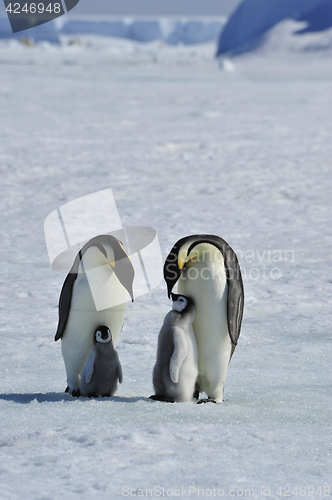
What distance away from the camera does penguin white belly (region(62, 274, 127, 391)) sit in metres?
2.17

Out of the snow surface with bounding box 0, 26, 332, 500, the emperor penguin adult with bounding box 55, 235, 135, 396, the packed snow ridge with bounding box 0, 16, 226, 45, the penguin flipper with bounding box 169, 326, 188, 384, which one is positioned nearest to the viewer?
the snow surface with bounding box 0, 26, 332, 500

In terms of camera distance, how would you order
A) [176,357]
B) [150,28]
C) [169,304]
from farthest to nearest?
1. [150,28]
2. [169,304]
3. [176,357]

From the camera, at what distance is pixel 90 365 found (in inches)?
82.9

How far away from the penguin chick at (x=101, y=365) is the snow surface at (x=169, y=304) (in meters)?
0.10

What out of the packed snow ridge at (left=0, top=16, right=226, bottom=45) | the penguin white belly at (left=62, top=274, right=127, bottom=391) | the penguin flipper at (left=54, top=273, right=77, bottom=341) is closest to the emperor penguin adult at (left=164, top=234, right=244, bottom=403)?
the penguin white belly at (left=62, top=274, right=127, bottom=391)

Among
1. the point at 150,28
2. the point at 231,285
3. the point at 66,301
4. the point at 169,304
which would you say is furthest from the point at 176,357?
the point at 150,28

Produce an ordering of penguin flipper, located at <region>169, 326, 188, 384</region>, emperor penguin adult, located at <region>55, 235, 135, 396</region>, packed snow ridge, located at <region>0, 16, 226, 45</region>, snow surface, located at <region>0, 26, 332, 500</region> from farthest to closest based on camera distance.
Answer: packed snow ridge, located at <region>0, 16, 226, 45</region>, emperor penguin adult, located at <region>55, 235, 135, 396</region>, penguin flipper, located at <region>169, 326, 188, 384</region>, snow surface, located at <region>0, 26, 332, 500</region>

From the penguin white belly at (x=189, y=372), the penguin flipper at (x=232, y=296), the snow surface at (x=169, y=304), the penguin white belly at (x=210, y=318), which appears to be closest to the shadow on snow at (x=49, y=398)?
the snow surface at (x=169, y=304)

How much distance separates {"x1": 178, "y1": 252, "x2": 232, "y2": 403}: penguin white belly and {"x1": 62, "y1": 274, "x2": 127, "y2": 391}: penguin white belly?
274 mm

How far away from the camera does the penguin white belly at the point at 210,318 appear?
2.16 metres

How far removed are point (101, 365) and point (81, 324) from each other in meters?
0.18

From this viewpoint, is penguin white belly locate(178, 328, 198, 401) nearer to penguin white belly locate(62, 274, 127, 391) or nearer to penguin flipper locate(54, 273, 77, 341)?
penguin white belly locate(62, 274, 127, 391)

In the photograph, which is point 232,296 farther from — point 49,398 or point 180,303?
point 49,398

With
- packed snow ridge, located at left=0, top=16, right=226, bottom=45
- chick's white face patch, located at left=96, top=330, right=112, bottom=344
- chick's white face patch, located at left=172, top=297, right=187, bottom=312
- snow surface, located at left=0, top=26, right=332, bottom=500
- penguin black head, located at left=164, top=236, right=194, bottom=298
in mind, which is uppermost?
penguin black head, located at left=164, top=236, right=194, bottom=298
